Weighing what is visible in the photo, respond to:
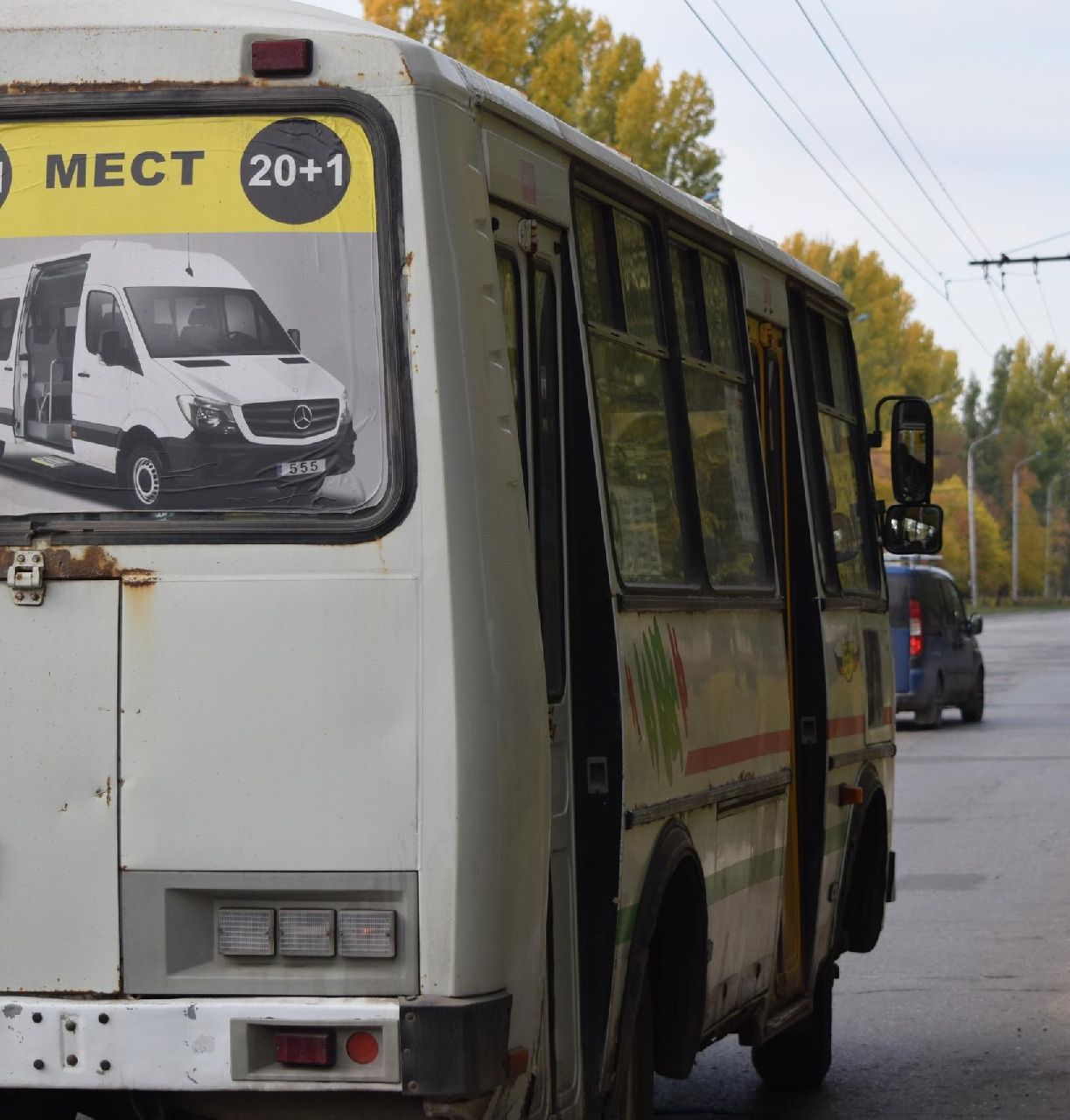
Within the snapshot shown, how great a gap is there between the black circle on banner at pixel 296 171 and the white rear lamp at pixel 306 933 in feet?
4.45

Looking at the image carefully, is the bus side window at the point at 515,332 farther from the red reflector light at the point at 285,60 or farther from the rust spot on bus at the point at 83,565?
the rust spot on bus at the point at 83,565

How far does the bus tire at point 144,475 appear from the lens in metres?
4.56

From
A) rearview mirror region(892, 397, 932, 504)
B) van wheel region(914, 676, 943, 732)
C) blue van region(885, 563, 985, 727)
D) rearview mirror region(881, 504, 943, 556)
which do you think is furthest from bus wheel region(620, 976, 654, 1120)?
van wheel region(914, 676, 943, 732)

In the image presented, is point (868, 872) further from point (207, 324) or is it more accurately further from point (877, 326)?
point (877, 326)

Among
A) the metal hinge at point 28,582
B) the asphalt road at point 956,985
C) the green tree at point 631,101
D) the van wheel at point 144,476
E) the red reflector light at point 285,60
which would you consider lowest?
the asphalt road at point 956,985

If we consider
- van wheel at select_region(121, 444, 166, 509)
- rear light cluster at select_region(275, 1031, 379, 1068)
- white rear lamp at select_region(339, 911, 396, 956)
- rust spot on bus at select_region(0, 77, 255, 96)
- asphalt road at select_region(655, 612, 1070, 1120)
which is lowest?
asphalt road at select_region(655, 612, 1070, 1120)

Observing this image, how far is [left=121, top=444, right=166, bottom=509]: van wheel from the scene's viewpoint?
4.56 metres

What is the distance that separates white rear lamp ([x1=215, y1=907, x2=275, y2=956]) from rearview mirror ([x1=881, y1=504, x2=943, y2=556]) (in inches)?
205

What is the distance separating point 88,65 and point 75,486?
86 cm

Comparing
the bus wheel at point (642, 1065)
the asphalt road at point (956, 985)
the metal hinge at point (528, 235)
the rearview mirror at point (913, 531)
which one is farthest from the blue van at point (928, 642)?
the metal hinge at point (528, 235)

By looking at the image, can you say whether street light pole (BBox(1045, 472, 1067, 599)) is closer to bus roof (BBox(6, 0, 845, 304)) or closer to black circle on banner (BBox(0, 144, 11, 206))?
bus roof (BBox(6, 0, 845, 304))

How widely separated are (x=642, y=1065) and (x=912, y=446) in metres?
3.58

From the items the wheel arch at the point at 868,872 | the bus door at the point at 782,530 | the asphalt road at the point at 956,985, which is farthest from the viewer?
the wheel arch at the point at 868,872

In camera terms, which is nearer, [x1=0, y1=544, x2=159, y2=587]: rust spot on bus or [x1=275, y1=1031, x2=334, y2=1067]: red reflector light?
[x1=275, y1=1031, x2=334, y2=1067]: red reflector light
